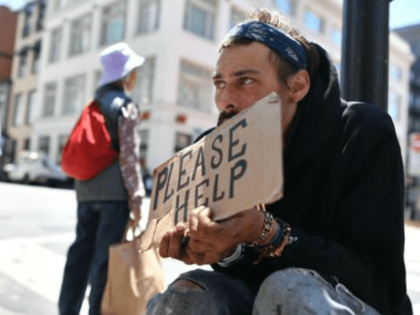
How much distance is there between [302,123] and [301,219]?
263 mm

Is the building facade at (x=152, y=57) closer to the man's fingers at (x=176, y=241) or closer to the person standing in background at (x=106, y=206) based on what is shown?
the person standing in background at (x=106, y=206)

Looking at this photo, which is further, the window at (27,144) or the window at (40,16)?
the window at (40,16)

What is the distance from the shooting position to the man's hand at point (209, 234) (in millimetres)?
1036

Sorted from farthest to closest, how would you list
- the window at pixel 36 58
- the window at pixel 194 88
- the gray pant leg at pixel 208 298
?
the window at pixel 36 58 < the window at pixel 194 88 < the gray pant leg at pixel 208 298

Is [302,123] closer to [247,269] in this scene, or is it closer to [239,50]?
[239,50]

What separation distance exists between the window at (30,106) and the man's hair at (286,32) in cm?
2973

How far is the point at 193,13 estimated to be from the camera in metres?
21.6

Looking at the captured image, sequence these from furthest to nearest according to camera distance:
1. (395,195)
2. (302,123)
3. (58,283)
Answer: (58,283)
(302,123)
(395,195)

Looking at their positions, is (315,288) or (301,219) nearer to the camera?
(315,288)

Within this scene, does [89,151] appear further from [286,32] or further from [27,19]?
[27,19]

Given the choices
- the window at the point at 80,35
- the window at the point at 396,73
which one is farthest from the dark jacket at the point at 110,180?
the window at the point at 396,73

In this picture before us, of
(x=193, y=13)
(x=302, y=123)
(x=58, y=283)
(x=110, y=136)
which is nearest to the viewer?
(x=302, y=123)

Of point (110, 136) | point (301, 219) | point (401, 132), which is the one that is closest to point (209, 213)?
point (301, 219)

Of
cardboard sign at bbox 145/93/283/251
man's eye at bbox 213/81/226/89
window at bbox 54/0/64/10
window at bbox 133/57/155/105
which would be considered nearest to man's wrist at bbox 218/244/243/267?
cardboard sign at bbox 145/93/283/251
